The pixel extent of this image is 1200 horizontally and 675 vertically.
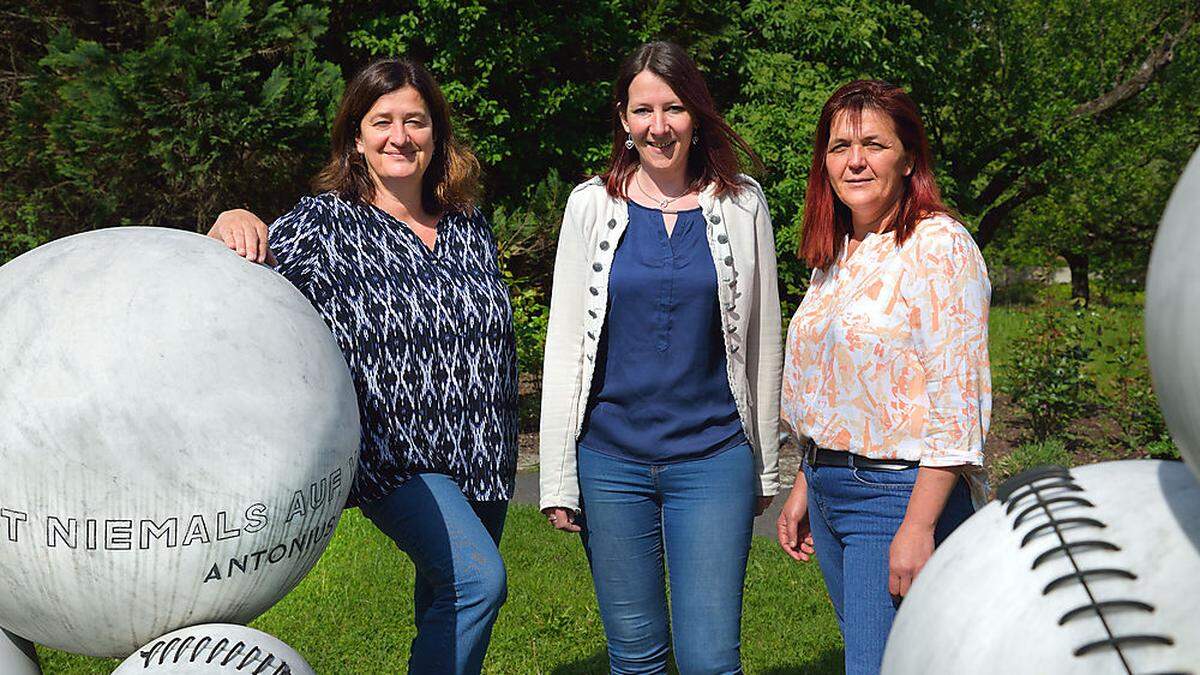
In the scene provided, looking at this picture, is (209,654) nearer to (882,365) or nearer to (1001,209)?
(882,365)

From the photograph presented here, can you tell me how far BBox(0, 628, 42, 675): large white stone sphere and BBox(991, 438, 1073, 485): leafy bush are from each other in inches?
276

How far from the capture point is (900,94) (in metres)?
3.02

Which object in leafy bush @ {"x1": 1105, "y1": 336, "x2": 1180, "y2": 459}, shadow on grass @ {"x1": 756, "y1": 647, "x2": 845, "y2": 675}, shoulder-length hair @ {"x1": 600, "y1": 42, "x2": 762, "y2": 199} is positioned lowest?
shadow on grass @ {"x1": 756, "y1": 647, "x2": 845, "y2": 675}

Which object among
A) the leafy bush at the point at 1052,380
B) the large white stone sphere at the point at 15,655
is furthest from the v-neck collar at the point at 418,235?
the leafy bush at the point at 1052,380

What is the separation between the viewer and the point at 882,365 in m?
2.82

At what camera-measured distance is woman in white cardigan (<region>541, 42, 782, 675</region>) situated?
3240mm

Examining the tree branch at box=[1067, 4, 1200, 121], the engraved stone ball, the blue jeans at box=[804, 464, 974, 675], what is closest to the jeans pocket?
the blue jeans at box=[804, 464, 974, 675]

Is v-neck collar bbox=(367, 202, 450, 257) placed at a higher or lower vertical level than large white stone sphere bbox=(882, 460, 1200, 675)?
higher

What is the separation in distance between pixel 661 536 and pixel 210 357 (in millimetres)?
1566

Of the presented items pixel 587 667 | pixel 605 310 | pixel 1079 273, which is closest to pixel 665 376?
pixel 605 310

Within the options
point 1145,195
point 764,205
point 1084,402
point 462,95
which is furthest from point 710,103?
point 1145,195

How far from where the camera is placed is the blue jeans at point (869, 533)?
286 centimetres

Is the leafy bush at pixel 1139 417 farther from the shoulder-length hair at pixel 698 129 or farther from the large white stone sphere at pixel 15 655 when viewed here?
the large white stone sphere at pixel 15 655

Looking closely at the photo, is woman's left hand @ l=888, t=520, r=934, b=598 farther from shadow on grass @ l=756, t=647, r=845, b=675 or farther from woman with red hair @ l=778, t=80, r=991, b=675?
shadow on grass @ l=756, t=647, r=845, b=675
